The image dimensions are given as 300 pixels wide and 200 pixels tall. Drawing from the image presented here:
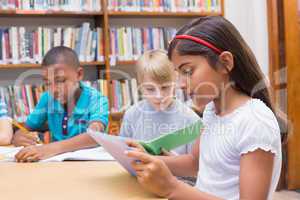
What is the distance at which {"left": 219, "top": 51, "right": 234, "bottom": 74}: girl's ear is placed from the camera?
974 millimetres

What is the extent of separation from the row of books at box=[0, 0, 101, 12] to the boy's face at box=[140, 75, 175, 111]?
1215 mm

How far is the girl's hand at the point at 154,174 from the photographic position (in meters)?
0.78

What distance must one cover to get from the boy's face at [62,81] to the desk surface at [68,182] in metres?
0.78

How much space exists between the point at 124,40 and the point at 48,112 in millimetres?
1033

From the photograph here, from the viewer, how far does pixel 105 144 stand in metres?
0.92

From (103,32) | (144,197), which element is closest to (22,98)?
(103,32)

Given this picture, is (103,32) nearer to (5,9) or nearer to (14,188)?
(5,9)

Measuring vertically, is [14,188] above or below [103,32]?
below

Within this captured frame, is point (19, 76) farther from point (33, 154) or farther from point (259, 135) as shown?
point (259, 135)

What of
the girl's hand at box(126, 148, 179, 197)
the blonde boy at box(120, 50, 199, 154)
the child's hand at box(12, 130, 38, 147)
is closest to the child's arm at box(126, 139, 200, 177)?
the girl's hand at box(126, 148, 179, 197)

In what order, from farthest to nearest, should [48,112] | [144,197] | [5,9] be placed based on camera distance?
[5,9]
[48,112]
[144,197]

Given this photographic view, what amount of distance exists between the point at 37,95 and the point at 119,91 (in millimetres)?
563

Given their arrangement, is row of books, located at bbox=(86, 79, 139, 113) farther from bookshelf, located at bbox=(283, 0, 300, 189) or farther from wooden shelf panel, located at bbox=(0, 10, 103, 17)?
bookshelf, located at bbox=(283, 0, 300, 189)

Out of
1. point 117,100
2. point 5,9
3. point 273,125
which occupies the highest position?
point 5,9
